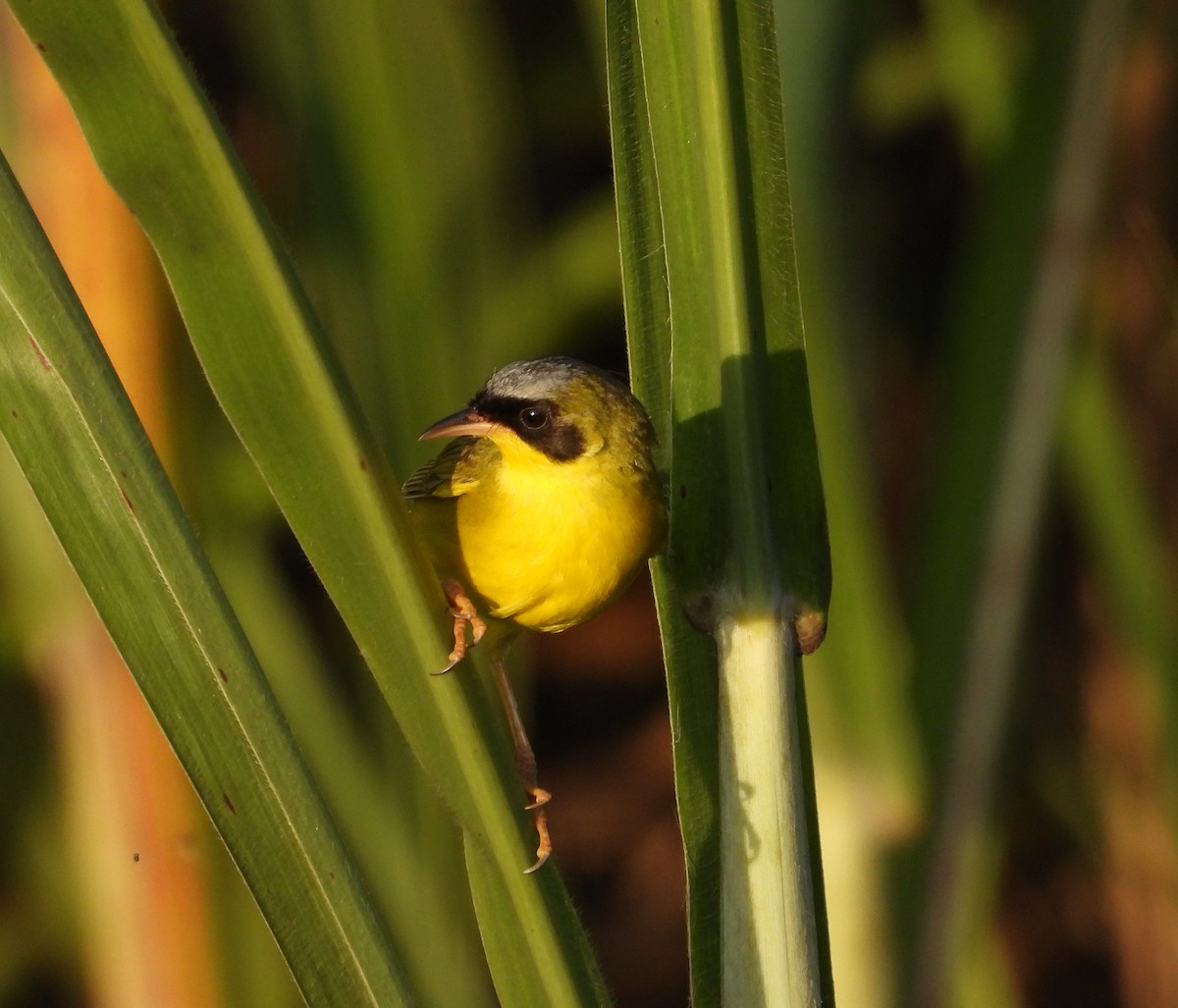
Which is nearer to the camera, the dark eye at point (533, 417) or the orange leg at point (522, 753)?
the orange leg at point (522, 753)

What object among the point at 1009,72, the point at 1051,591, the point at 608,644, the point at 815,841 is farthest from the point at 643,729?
the point at 815,841

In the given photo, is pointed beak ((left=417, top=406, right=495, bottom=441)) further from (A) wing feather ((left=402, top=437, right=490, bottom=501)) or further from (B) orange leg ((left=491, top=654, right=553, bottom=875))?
(B) orange leg ((left=491, top=654, right=553, bottom=875))

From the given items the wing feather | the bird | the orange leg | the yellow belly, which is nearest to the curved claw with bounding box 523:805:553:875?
the orange leg

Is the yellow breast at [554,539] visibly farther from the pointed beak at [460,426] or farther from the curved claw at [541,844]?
the curved claw at [541,844]

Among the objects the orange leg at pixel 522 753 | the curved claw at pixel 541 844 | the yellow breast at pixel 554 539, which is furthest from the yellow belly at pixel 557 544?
the curved claw at pixel 541 844

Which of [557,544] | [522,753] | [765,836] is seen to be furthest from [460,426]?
[765,836]

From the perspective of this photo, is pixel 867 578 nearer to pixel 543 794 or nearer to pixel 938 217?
pixel 543 794

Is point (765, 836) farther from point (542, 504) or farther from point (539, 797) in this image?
point (542, 504)
